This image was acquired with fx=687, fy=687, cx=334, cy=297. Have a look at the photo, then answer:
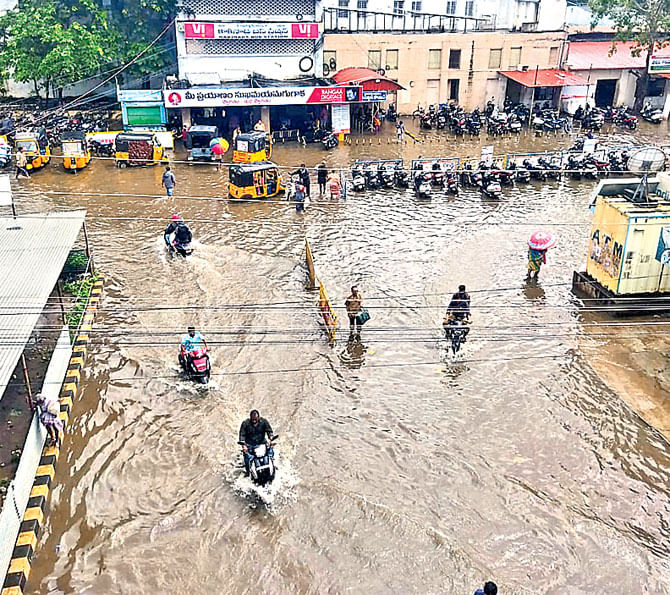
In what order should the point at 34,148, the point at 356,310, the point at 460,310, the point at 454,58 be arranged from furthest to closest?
the point at 454,58 < the point at 34,148 < the point at 356,310 < the point at 460,310

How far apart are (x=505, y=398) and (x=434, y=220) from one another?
37.3 ft

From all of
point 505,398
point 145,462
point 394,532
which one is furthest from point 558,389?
point 145,462

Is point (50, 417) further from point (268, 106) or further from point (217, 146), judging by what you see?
point (268, 106)

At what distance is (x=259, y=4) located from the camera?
3609 cm

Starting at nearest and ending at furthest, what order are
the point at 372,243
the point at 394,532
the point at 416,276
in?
1. the point at 394,532
2. the point at 416,276
3. the point at 372,243

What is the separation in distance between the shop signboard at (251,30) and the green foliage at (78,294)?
2029 centimetres

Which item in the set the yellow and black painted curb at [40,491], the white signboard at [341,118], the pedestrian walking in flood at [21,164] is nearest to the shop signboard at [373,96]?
the white signboard at [341,118]

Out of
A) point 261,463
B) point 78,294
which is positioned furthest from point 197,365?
point 78,294

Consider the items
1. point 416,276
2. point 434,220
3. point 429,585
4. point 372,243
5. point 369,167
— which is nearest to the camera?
point 429,585

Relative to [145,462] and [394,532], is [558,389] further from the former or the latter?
[145,462]

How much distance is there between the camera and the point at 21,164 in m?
29.6

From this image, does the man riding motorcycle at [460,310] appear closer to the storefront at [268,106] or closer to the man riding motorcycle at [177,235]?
the man riding motorcycle at [177,235]

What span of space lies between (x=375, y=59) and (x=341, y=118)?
701 centimetres

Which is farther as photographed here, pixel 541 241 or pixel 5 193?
pixel 541 241
